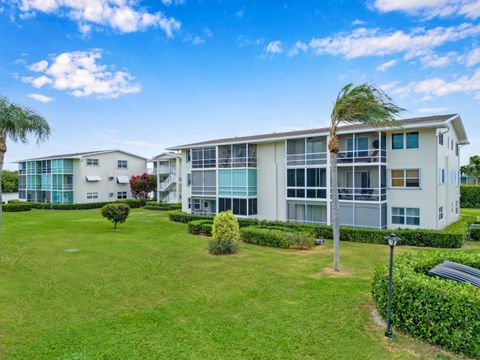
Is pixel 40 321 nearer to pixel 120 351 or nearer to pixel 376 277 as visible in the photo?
pixel 120 351

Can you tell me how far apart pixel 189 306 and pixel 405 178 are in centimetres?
1685

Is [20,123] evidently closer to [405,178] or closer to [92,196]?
[405,178]

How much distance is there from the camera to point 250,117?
3112 cm

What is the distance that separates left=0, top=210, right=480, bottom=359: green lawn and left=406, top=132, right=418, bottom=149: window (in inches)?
319

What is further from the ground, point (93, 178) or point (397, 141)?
point (397, 141)

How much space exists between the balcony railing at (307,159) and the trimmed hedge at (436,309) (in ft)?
49.1

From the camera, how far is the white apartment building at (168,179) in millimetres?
43875

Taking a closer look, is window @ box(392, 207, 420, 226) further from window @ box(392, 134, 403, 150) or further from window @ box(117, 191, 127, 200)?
window @ box(117, 191, 127, 200)

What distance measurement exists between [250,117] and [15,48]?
1948cm

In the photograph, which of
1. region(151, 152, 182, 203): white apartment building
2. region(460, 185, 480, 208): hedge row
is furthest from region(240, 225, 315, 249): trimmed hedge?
region(460, 185, 480, 208): hedge row

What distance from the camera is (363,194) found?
67.0 ft

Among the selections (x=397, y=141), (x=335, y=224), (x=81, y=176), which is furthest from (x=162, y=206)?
(x=335, y=224)

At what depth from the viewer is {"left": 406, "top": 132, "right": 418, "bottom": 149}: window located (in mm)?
19344

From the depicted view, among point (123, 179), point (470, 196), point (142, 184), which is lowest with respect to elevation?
point (470, 196)
